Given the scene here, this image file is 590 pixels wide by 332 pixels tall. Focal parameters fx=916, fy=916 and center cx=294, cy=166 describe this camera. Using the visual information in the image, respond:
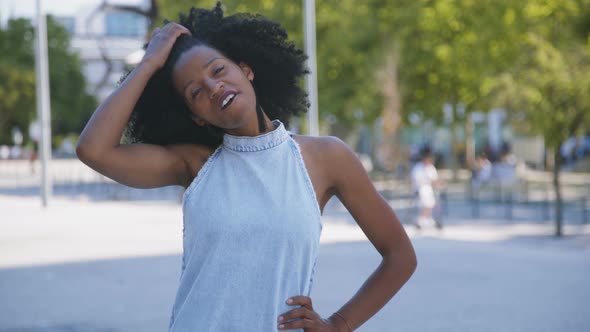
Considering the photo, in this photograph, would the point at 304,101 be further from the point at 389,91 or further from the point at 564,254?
the point at 389,91

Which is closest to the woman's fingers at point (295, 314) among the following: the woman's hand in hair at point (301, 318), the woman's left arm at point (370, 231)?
the woman's hand in hair at point (301, 318)

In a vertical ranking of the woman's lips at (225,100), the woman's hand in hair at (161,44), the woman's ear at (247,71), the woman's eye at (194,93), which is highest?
the woman's hand in hair at (161,44)

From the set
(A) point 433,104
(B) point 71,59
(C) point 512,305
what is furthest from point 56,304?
(B) point 71,59

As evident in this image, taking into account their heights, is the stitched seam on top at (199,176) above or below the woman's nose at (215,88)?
below

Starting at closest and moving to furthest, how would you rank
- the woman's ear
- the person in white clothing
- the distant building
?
the woman's ear, the person in white clothing, the distant building

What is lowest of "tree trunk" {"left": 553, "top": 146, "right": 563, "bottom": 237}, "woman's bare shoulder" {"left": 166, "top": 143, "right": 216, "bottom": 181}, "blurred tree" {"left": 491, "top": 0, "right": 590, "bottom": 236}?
"tree trunk" {"left": 553, "top": 146, "right": 563, "bottom": 237}

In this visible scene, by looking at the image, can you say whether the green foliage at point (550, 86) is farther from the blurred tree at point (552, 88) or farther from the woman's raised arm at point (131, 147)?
the woman's raised arm at point (131, 147)

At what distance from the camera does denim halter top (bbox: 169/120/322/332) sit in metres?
2.37

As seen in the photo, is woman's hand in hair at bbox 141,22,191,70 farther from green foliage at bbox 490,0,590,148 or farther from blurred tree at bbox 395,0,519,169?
blurred tree at bbox 395,0,519,169

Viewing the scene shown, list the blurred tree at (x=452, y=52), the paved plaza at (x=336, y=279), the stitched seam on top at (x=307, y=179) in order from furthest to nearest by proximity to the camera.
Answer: the blurred tree at (x=452, y=52), the paved plaza at (x=336, y=279), the stitched seam on top at (x=307, y=179)

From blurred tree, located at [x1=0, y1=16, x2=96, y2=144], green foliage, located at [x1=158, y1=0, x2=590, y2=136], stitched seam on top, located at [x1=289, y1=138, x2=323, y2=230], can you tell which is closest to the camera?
stitched seam on top, located at [x1=289, y1=138, x2=323, y2=230]

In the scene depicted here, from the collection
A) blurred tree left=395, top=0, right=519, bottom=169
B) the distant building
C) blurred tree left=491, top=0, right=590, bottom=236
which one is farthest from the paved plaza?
the distant building

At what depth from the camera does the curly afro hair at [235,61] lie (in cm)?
268

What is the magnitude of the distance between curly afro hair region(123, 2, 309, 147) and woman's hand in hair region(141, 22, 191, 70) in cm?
3
